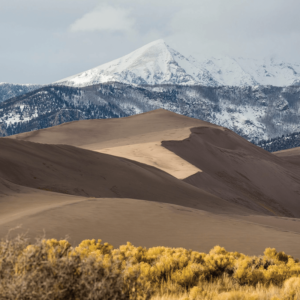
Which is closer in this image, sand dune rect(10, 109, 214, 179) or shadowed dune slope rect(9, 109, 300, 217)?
shadowed dune slope rect(9, 109, 300, 217)

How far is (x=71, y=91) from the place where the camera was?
19800 cm

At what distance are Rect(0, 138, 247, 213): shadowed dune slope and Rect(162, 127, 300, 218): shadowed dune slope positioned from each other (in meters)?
5.04

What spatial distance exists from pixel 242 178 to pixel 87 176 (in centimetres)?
1687

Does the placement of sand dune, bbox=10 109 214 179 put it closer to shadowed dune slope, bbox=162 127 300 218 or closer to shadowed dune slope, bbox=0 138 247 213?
shadowed dune slope, bbox=162 127 300 218

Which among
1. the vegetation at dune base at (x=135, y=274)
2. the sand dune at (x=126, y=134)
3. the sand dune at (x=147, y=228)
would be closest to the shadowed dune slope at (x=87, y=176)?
the sand dune at (x=147, y=228)

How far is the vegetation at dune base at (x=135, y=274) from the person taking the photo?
11.0 ft

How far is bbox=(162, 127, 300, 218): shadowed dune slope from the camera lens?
25473 millimetres

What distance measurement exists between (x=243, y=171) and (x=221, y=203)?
53.5ft

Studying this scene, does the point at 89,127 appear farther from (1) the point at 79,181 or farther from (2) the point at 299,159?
(1) the point at 79,181

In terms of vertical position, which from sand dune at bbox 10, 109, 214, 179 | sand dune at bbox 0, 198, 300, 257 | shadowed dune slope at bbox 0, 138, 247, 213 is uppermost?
sand dune at bbox 10, 109, 214, 179

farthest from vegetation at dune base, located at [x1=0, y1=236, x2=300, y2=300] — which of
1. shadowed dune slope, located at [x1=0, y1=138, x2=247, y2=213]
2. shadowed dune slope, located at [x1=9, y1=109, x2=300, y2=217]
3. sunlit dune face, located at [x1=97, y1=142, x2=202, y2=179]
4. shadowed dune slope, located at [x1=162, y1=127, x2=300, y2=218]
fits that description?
sunlit dune face, located at [x1=97, y1=142, x2=202, y2=179]

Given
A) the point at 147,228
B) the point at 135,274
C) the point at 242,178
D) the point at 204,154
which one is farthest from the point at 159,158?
the point at 135,274

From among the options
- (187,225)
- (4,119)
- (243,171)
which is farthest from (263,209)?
(4,119)

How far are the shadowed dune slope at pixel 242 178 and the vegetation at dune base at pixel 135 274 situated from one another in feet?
57.4
